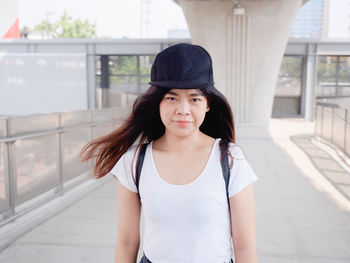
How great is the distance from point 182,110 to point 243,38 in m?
16.8

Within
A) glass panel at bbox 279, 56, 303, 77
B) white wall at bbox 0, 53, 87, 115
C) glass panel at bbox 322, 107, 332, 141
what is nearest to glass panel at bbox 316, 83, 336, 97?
glass panel at bbox 279, 56, 303, 77

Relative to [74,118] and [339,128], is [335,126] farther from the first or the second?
[74,118]

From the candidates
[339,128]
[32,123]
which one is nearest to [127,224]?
[32,123]

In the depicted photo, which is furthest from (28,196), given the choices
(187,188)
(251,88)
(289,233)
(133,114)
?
(251,88)

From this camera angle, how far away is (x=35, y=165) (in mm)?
6238

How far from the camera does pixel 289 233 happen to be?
212 inches

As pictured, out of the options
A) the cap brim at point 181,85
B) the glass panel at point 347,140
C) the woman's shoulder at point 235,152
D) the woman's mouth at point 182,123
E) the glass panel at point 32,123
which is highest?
the cap brim at point 181,85

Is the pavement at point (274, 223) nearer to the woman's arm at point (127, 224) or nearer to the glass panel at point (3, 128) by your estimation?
the glass panel at point (3, 128)

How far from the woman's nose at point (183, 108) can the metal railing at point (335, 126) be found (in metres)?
9.24

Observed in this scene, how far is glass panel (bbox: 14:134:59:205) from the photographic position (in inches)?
229

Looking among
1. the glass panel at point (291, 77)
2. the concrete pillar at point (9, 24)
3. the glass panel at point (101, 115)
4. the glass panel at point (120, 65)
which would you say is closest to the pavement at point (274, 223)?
the glass panel at point (101, 115)

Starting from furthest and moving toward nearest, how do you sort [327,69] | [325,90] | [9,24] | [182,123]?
[9,24], [325,90], [327,69], [182,123]

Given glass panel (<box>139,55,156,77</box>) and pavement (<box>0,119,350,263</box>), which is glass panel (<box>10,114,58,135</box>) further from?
glass panel (<box>139,55,156,77</box>)

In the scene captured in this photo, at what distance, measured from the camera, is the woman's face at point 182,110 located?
1792 mm
